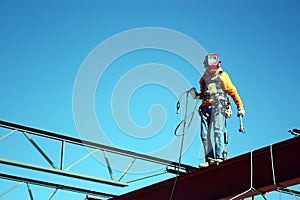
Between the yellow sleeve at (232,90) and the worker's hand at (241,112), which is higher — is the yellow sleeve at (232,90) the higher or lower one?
the higher one

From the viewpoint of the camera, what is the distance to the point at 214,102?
9.52 m

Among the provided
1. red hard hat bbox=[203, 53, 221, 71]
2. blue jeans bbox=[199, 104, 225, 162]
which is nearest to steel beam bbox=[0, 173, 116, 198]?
blue jeans bbox=[199, 104, 225, 162]

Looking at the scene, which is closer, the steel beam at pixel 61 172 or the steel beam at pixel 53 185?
the steel beam at pixel 61 172

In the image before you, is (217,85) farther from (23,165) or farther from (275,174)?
(23,165)

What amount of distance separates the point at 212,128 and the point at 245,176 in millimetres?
1953

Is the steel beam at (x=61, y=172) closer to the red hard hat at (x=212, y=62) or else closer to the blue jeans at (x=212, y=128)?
the blue jeans at (x=212, y=128)

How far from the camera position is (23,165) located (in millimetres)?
11016

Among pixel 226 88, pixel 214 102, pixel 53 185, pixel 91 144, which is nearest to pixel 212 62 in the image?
pixel 226 88

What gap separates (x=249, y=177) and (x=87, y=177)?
17.1 feet

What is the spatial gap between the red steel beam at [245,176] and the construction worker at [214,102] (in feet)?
3.16

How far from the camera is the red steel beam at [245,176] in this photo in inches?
277

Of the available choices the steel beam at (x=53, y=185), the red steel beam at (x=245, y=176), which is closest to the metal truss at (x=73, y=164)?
the steel beam at (x=53, y=185)

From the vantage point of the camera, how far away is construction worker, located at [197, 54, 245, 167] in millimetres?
9180

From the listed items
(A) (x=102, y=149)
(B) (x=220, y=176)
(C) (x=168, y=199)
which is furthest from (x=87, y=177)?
(B) (x=220, y=176)
